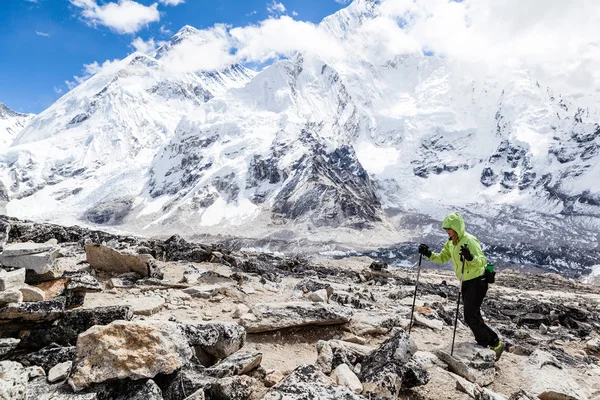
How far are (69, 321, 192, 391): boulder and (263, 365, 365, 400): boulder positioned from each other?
3.39 feet

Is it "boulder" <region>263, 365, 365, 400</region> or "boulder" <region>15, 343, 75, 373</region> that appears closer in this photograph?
"boulder" <region>263, 365, 365, 400</region>

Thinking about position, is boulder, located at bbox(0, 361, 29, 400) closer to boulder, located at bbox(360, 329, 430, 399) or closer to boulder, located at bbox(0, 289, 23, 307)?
boulder, located at bbox(0, 289, 23, 307)

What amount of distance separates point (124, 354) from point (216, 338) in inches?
52.5

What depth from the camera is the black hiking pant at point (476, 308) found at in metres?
6.92

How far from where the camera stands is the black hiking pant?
6.92 meters

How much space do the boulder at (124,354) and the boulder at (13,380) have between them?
38cm

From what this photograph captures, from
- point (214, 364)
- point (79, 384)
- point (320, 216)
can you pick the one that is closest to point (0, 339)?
point (79, 384)

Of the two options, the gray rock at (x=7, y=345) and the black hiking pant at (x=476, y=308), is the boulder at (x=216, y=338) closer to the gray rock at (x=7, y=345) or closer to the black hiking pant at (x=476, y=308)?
the gray rock at (x=7, y=345)

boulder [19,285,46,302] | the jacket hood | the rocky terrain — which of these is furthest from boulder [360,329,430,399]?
boulder [19,285,46,302]

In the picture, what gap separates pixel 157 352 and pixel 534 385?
5.07 m

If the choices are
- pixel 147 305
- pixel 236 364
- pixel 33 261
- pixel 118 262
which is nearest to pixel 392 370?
pixel 236 364

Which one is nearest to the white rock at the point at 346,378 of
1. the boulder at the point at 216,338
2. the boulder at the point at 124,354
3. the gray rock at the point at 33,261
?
the boulder at the point at 216,338

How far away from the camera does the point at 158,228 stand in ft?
637

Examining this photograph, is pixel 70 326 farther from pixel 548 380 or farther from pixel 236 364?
pixel 548 380
